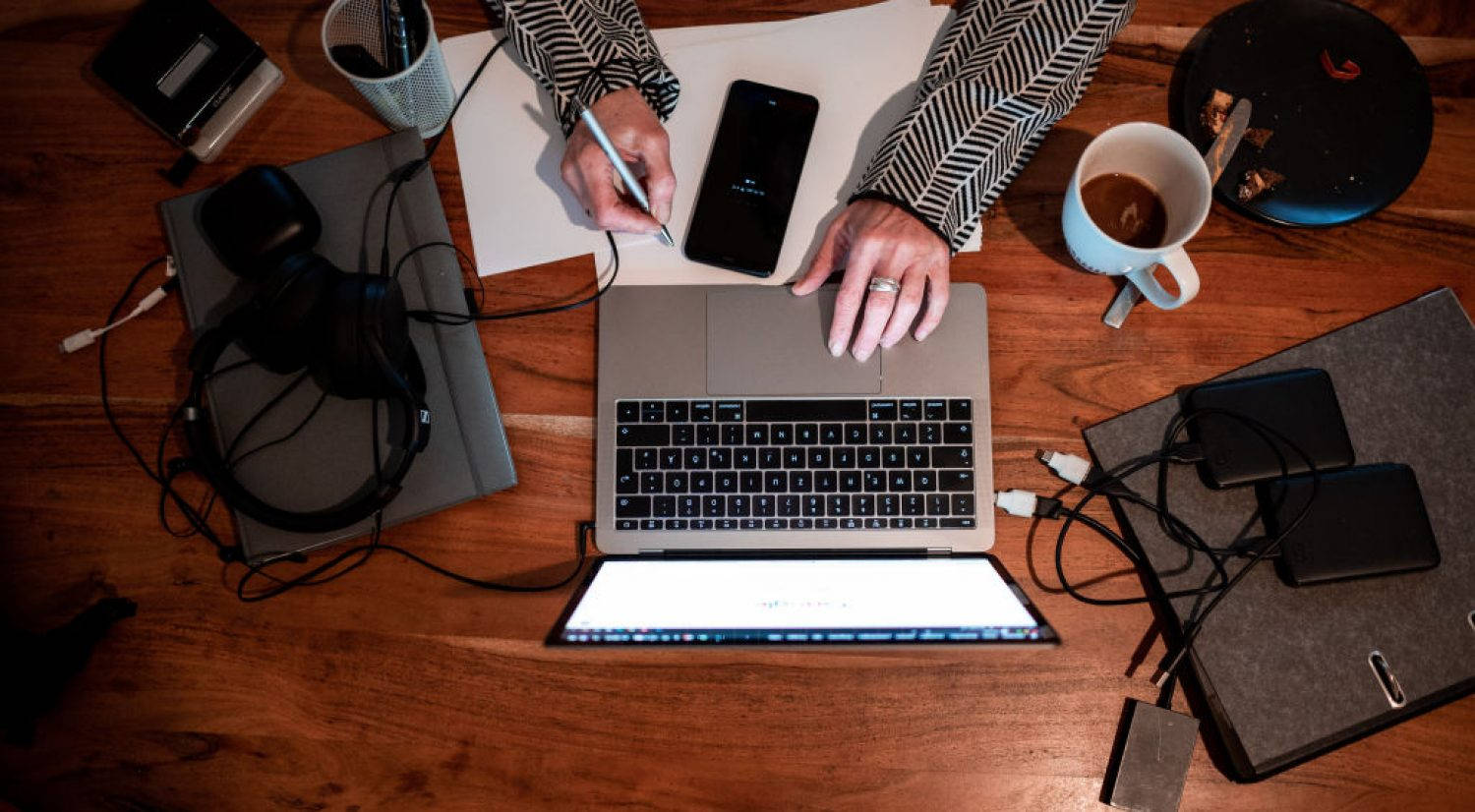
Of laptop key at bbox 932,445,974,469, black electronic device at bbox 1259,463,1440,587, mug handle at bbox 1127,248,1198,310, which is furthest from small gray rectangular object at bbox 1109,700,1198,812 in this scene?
mug handle at bbox 1127,248,1198,310

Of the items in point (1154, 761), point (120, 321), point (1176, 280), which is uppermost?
point (1176, 280)

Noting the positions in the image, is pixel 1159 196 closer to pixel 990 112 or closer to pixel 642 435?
pixel 990 112

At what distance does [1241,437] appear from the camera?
0.80m

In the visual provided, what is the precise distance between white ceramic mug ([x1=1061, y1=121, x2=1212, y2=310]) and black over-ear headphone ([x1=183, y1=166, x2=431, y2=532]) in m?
0.65

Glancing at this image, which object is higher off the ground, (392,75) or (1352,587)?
(392,75)

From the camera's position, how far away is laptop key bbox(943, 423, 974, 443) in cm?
82

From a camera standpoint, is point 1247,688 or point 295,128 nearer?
point 1247,688

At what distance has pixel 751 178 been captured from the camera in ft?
2.84

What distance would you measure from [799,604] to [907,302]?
0.32 meters

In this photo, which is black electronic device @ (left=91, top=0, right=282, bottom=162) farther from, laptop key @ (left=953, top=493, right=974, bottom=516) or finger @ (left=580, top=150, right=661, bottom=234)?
laptop key @ (left=953, top=493, right=974, bottom=516)

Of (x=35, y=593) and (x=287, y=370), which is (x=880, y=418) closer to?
(x=287, y=370)

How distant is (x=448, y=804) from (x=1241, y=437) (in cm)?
87

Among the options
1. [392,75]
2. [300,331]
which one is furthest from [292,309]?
[392,75]

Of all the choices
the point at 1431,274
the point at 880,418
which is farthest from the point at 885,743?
the point at 1431,274
